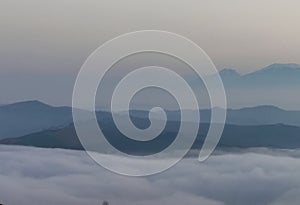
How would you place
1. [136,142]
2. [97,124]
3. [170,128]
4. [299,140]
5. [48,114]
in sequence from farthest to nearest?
[299,140], [136,142], [48,114], [170,128], [97,124]

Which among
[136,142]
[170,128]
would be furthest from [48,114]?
[170,128]

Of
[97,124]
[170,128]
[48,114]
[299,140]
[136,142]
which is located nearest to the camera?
[97,124]

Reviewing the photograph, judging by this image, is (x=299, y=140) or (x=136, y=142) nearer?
(x=136, y=142)

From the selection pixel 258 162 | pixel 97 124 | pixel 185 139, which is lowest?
pixel 97 124

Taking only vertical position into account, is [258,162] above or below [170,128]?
above

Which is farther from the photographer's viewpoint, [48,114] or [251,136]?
[251,136]

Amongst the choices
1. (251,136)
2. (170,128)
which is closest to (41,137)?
(170,128)

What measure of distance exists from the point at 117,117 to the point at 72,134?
474 cm

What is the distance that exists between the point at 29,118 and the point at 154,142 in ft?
18.0

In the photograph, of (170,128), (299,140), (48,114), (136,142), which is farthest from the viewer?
(299,140)

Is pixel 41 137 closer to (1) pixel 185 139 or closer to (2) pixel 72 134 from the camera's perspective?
(2) pixel 72 134

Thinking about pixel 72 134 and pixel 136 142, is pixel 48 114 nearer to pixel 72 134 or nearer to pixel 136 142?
pixel 72 134

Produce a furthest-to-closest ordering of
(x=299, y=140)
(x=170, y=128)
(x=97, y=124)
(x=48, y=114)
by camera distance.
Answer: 1. (x=299, y=140)
2. (x=48, y=114)
3. (x=170, y=128)
4. (x=97, y=124)

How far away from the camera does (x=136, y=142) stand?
859 inches
